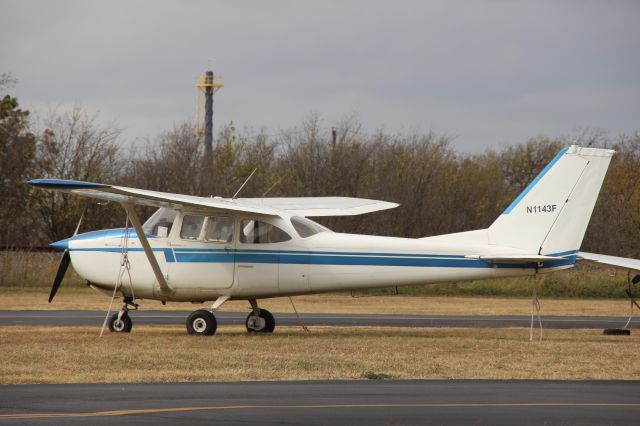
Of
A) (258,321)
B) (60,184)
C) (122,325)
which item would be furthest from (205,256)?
(60,184)

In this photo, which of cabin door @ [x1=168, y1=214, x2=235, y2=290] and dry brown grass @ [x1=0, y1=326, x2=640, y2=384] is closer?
dry brown grass @ [x1=0, y1=326, x2=640, y2=384]

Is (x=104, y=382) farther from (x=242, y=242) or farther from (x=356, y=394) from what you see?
(x=242, y=242)

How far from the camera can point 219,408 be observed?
11.1 m

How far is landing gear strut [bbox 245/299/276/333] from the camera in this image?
2100 centimetres

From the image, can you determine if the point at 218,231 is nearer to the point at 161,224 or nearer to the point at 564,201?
the point at 161,224

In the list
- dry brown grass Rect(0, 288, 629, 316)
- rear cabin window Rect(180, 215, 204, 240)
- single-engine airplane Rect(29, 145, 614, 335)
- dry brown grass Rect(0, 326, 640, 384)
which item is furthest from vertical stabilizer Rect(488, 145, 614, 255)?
dry brown grass Rect(0, 288, 629, 316)

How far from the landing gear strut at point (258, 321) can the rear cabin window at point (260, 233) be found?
4.88 ft

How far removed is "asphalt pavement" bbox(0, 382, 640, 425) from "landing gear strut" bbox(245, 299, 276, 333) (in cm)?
738

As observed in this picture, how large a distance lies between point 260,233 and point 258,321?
6.31 feet

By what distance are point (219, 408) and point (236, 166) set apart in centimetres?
4791

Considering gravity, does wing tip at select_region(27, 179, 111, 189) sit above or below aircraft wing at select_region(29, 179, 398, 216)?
above

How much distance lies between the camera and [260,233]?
2002cm

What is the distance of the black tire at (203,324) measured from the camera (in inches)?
782

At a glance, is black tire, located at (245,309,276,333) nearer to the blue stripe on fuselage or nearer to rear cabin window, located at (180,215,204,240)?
the blue stripe on fuselage
